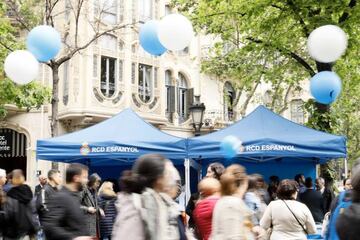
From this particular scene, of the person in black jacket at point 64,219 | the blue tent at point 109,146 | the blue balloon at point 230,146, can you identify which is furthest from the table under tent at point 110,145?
the person in black jacket at point 64,219

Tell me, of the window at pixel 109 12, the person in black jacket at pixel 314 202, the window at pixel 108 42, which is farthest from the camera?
the window at pixel 108 42

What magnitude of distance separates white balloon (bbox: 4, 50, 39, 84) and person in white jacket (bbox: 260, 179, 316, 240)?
518 centimetres

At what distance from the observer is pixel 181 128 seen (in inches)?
1191

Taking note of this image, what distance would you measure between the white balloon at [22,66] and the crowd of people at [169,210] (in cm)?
216

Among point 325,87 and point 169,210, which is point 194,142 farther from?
point 169,210

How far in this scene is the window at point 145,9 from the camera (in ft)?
90.7

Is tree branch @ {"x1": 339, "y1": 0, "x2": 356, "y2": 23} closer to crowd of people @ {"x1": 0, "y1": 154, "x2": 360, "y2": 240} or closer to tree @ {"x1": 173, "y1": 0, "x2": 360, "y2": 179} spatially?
tree @ {"x1": 173, "y1": 0, "x2": 360, "y2": 179}

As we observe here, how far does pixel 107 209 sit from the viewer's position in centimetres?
1067

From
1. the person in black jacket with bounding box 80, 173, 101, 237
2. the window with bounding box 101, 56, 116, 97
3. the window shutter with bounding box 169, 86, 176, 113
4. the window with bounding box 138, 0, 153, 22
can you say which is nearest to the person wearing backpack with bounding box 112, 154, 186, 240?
the person in black jacket with bounding box 80, 173, 101, 237

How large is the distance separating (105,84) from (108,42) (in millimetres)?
1899

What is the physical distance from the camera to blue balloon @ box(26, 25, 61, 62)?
9945 mm

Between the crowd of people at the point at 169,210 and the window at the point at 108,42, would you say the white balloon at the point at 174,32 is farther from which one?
the window at the point at 108,42

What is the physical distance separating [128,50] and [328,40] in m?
17.6

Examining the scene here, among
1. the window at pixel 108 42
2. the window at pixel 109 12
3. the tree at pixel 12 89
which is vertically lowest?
the tree at pixel 12 89
